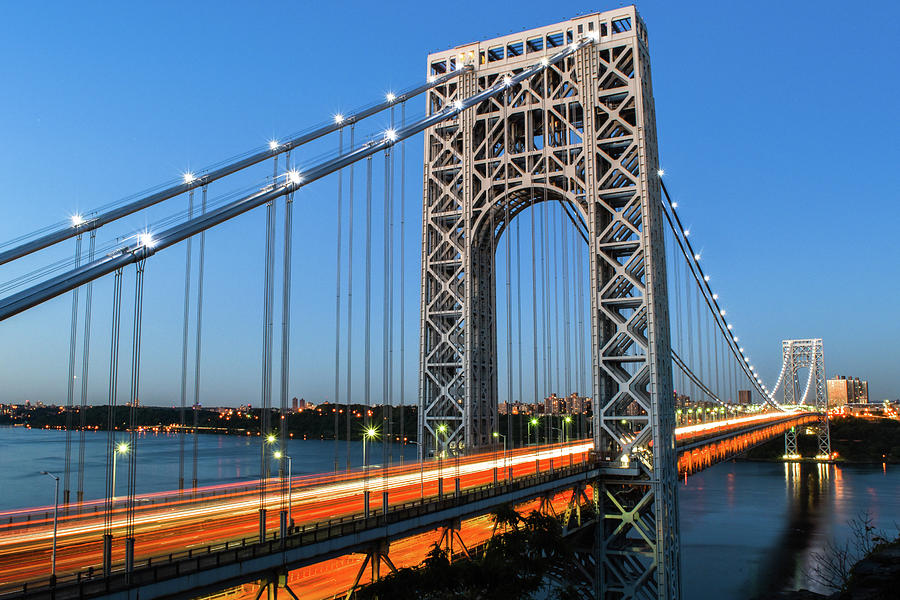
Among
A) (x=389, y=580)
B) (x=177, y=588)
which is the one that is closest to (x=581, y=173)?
(x=389, y=580)

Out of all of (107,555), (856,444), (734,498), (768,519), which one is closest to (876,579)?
(107,555)

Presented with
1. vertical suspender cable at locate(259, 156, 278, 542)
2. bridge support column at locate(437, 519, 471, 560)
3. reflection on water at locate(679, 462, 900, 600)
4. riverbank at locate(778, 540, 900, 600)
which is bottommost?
reflection on water at locate(679, 462, 900, 600)

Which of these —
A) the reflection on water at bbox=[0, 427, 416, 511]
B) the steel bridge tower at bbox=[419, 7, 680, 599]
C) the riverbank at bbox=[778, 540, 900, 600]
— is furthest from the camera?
the reflection on water at bbox=[0, 427, 416, 511]

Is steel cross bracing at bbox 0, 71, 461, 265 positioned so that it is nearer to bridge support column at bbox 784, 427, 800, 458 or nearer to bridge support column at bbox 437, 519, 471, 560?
bridge support column at bbox 437, 519, 471, 560

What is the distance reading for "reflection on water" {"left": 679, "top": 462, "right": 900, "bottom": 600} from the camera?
183ft

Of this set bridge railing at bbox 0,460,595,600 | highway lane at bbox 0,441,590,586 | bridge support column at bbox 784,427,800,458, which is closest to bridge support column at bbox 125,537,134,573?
bridge railing at bbox 0,460,595,600

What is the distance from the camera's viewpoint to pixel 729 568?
5894 centimetres

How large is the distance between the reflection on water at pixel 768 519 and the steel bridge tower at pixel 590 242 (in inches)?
788

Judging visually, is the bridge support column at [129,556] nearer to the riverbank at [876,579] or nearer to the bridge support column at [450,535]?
the bridge support column at [450,535]

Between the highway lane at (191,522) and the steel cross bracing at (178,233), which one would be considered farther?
the highway lane at (191,522)

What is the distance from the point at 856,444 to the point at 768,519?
86339 millimetres

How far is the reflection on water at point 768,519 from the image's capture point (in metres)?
55.8

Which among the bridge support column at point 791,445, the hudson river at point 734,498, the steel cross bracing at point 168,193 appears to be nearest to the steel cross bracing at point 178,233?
the steel cross bracing at point 168,193

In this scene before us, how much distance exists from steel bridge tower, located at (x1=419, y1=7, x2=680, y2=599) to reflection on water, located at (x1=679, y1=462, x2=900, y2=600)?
20028 millimetres
